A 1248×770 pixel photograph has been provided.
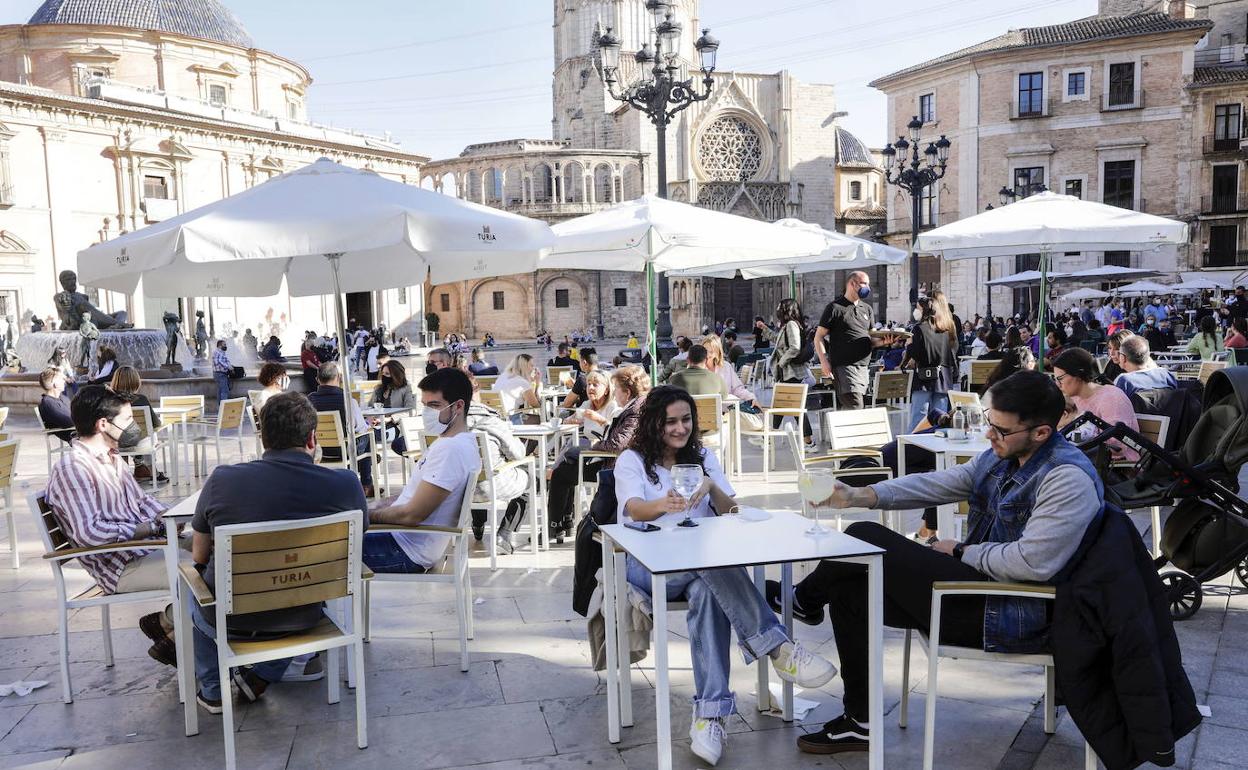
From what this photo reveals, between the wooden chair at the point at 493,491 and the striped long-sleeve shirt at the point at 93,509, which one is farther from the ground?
the striped long-sleeve shirt at the point at 93,509

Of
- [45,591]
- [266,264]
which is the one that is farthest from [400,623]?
[266,264]

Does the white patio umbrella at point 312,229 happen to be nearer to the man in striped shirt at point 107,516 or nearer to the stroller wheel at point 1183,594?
the man in striped shirt at point 107,516

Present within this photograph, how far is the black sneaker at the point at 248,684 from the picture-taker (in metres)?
3.53

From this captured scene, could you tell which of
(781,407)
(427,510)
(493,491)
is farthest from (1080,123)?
(427,510)

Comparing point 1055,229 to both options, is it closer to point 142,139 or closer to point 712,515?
point 712,515

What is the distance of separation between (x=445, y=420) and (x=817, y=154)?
44.4 metres

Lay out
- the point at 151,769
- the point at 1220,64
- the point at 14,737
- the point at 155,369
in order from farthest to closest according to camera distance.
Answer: the point at 1220,64 → the point at 155,369 → the point at 14,737 → the point at 151,769

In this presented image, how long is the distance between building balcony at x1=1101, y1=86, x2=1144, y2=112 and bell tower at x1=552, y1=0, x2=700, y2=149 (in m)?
19.0

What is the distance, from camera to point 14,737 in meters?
3.29

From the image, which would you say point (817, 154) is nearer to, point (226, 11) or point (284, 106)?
point (284, 106)

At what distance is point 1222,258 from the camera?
1292 inches

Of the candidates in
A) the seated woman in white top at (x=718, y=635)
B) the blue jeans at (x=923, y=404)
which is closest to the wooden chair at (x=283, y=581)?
the seated woman in white top at (x=718, y=635)

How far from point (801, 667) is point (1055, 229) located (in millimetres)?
5909

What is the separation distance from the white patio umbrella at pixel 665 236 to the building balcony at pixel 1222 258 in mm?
31849
